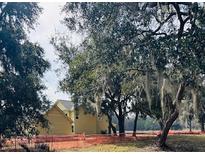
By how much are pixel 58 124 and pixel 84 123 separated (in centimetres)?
473

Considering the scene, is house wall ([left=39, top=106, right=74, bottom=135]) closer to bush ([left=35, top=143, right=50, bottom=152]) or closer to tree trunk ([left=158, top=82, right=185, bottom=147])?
bush ([left=35, top=143, right=50, bottom=152])

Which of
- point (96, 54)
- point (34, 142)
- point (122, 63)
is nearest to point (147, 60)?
point (122, 63)

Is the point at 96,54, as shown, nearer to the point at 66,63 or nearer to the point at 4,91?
the point at 4,91

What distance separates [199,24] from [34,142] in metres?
7.18

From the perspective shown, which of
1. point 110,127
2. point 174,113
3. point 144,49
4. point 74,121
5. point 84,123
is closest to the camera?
point 144,49

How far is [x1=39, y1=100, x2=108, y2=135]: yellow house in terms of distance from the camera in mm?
21391

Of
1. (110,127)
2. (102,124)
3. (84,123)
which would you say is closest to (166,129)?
(110,127)

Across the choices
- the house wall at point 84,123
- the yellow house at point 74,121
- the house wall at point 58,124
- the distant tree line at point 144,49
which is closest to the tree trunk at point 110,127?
the yellow house at point 74,121

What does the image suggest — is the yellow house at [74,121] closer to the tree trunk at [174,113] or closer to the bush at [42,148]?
the bush at [42,148]

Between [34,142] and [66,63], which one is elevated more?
[66,63]

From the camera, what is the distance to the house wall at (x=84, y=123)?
24969 mm

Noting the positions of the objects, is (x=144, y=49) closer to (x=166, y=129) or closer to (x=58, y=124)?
(x=166, y=129)

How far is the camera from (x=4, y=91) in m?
14.4

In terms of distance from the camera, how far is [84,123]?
25.8 m
